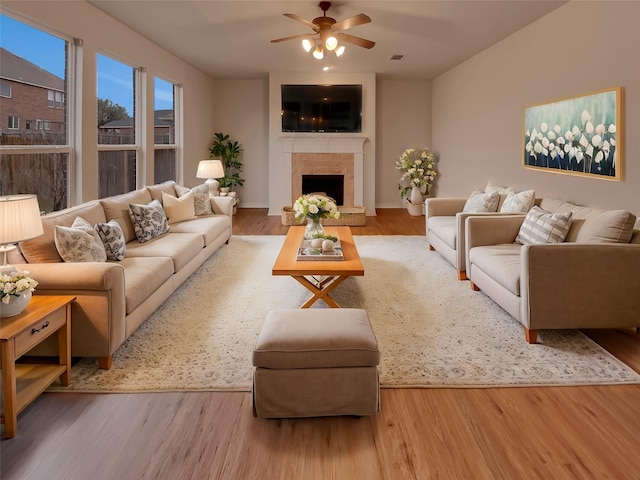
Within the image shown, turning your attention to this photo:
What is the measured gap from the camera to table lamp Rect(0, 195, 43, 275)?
2.52 m

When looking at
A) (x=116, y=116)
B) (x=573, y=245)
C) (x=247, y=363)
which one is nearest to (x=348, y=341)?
(x=247, y=363)

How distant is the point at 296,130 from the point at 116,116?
13.4 ft

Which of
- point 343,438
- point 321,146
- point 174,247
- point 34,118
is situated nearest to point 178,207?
point 174,247

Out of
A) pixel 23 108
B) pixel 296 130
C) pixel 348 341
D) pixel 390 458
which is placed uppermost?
pixel 296 130

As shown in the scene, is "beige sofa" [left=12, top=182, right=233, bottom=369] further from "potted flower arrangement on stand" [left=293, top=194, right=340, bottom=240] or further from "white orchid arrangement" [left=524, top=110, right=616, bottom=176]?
"white orchid arrangement" [left=524, top=110, right=616, bottom=176]

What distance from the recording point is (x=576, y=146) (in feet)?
14.8

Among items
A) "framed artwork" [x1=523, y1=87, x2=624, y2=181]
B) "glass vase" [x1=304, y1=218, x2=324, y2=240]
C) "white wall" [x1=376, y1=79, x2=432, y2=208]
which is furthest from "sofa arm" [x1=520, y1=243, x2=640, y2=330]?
"white wall" [x1=376, y1=79, x2=432, y2=208]

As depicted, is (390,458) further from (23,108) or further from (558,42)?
(558,42)

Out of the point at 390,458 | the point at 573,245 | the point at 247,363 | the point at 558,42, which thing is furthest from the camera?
the point at 558,42

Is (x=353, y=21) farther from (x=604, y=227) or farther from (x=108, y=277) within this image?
(x=108, y=277)

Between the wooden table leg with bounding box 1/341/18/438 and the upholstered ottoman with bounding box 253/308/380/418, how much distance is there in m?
1.07

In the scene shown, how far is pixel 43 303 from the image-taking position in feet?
8.27

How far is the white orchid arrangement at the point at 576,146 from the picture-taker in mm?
4039

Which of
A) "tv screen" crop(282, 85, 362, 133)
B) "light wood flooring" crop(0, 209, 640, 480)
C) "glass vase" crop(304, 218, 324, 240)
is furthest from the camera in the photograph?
"tv screen" crop(282, 85, 362, 133)
